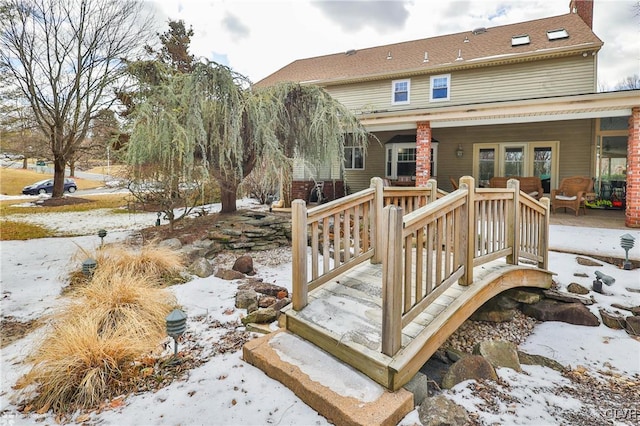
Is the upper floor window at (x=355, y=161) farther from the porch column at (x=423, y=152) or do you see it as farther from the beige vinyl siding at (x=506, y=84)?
the porch column at (x=423, y=152)

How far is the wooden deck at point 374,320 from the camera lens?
204cm

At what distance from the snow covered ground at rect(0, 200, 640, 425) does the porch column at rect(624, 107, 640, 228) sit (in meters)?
1.79

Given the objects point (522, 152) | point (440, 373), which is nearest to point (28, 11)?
point (440, 373)

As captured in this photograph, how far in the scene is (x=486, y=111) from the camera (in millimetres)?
7484

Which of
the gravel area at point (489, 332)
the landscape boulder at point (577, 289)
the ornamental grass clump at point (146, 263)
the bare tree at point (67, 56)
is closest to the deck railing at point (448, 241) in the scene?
the landscape boulder at point (577, 289)

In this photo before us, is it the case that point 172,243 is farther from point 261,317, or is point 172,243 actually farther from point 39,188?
point 39,188

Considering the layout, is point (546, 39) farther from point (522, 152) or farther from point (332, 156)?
point (332, 156)

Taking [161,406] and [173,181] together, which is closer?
[161,406]

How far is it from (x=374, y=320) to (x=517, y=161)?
10.1 meters

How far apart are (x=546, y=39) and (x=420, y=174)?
6.60 meters

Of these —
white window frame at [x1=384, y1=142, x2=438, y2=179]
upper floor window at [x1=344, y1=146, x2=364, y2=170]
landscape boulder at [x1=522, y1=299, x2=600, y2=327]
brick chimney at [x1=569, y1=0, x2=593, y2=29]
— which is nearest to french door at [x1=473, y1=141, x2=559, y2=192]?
white window frame at [x1=384, y1=142, x2=438, y2=179]

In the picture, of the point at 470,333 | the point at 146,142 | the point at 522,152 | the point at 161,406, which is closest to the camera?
the point at 161,406

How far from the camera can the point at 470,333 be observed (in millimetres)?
3449

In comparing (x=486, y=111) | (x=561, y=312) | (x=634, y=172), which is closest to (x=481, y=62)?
(x=486, y=111)
